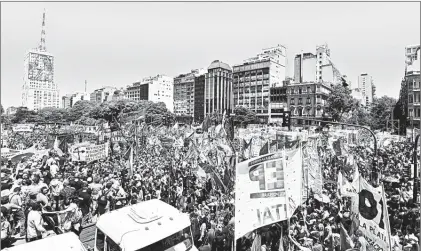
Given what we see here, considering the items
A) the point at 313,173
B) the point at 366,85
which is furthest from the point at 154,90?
the point at 313,173

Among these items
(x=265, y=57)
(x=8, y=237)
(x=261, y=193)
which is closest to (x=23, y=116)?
(x=265, y=57)

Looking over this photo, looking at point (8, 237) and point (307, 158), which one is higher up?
point (307, 158)

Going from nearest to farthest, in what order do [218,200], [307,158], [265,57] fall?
1. [218,200]
2. [307,158]
3. [265,57]

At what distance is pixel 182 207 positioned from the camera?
35.9ft

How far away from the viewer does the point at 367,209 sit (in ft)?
22.4

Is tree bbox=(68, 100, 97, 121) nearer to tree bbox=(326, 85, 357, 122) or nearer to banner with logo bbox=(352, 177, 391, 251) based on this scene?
tree bbox=(326, 85, 357, 122)

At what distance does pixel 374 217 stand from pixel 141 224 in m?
4.86

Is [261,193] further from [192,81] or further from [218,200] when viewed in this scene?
[192,81]

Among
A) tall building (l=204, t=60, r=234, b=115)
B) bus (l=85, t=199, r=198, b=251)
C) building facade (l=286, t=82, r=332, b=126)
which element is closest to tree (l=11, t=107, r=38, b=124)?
tall building (l=204, t=60, r=234, b=115)

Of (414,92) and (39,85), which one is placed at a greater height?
(39,85)

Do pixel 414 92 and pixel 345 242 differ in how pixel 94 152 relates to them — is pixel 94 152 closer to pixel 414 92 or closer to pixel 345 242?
pixel 345 242

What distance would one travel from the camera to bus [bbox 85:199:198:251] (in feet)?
19.6

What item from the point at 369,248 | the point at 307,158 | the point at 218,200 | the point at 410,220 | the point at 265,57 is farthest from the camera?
the point at 265,57

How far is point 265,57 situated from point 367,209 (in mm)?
84263
